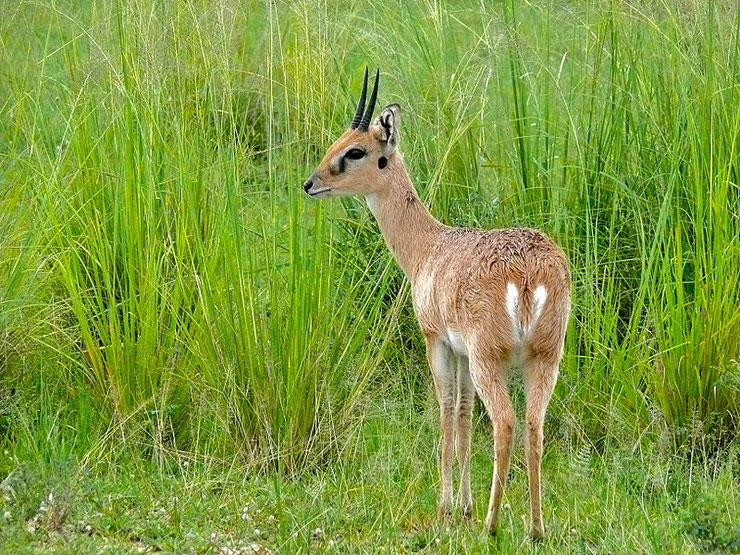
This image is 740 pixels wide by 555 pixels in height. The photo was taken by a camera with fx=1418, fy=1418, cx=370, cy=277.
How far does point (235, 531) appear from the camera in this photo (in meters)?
5.16

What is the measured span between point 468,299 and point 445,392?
22.1 inches

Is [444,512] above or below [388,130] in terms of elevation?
below

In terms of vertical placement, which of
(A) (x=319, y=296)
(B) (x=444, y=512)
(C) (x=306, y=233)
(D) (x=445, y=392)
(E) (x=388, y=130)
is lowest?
(B) (x=444, y=512)

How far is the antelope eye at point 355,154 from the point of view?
20.0ft

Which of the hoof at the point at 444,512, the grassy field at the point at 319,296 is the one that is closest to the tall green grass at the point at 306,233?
the grassy field at the point at 319,296

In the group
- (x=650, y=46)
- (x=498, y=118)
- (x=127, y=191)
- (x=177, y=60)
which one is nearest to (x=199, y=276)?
(x=127, y=191)

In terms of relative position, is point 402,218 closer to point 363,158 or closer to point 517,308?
point 363,158

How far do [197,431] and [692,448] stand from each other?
211cm

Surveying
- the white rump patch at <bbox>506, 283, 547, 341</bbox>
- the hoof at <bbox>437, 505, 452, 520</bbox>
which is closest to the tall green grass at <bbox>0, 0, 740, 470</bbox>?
the hoof at <bbox>437, 505, 452, 520</bbox>

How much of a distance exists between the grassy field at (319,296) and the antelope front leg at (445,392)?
0.17 m

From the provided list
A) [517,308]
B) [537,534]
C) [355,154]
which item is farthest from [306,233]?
[537,534]

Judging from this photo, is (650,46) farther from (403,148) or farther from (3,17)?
(3,17)

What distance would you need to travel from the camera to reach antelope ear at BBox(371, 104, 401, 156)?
19.9 ft

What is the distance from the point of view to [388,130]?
20.0ft
